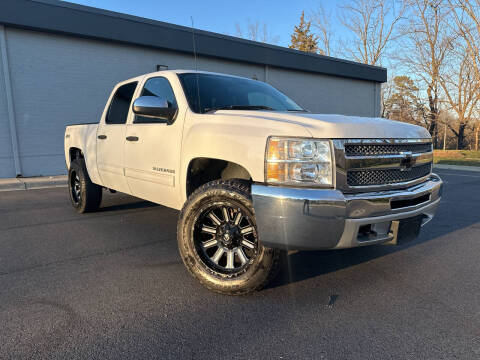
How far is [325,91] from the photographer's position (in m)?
17.4

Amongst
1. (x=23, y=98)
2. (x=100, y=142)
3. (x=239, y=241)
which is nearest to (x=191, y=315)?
(x=239, y=241)

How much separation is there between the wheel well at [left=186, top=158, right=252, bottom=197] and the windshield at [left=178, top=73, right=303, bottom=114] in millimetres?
520

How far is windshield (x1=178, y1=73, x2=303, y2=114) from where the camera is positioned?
11.7 ft

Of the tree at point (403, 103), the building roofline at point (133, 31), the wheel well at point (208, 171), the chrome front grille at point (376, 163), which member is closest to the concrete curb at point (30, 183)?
the building roofline at point (133, 31)

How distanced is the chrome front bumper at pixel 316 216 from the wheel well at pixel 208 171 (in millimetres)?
738

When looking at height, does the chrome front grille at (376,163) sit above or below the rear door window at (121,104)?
below

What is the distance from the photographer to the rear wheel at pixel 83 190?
5.33 metres

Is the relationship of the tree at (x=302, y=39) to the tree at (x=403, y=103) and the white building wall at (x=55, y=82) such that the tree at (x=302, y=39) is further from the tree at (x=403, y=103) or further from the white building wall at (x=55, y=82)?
the white building wall at (x=55, y=82)

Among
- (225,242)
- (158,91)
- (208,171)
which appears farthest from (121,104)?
(225,242)

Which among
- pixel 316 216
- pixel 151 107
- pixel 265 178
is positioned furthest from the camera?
pixel 151 107

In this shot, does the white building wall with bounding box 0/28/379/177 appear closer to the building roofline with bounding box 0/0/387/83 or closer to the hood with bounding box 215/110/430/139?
the building roofline with bounding box 0/0/387/83

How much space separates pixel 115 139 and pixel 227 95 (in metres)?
1.61

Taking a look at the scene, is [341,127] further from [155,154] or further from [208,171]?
[155,154]

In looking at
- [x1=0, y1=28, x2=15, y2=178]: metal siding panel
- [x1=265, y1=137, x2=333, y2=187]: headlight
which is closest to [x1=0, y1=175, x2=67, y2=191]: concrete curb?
[x1=0, y1=28, x2=15, y2=178]: metal siding panel
